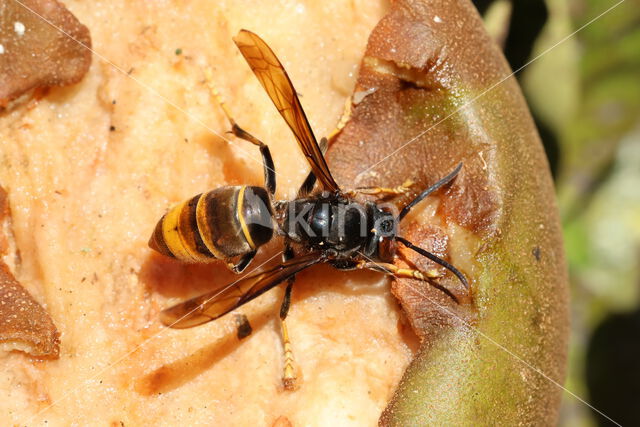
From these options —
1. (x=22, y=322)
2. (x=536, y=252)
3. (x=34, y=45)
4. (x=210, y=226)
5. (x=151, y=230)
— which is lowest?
(x=22, y=322)

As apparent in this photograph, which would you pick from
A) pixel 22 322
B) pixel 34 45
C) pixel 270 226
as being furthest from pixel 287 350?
pixel 34 45

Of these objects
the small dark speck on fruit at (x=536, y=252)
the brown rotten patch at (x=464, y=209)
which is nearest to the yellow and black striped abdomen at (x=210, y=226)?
the brown rotten patch at (x=464, y=209)

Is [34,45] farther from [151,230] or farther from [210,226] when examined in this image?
[210,226]

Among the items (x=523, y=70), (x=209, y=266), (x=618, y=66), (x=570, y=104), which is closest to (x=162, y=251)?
(x=209, y=266)

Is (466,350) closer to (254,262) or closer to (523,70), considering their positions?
(254,262)

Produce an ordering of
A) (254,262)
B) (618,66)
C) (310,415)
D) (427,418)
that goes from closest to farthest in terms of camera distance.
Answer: (427,418) → (310,415) → (254,262) → (618,66)
